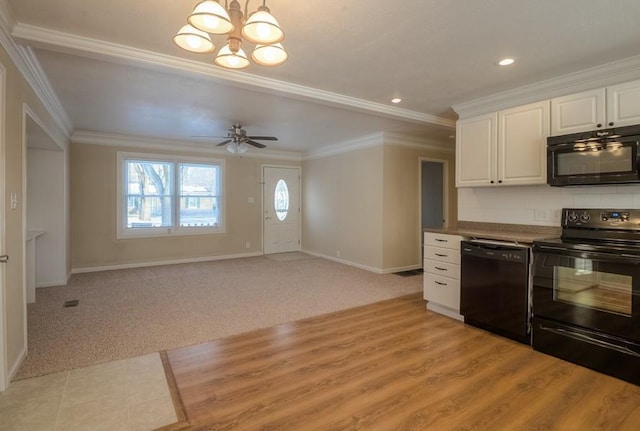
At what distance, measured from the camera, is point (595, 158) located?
8.91 ft

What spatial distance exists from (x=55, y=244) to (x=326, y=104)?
4.44 meters

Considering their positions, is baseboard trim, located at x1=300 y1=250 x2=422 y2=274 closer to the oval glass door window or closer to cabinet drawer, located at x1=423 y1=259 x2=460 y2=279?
the oval glass door window

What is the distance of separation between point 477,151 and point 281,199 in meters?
4.88

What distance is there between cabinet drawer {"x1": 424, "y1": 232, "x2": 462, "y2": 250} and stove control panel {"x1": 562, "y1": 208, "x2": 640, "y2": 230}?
0.96m

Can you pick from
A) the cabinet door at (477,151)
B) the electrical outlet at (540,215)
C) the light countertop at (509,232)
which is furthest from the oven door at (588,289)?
the cabinet door at (477,151)

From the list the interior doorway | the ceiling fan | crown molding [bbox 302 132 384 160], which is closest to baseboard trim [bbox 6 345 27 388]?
the ceiling fan

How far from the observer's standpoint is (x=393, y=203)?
18.6 ft

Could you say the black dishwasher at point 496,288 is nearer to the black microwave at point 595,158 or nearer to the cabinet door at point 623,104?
the black microwave at point 595,158

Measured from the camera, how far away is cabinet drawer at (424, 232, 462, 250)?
3469mm

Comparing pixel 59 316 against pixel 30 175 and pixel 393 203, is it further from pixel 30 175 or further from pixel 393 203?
pixel 393 203

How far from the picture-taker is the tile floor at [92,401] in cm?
187

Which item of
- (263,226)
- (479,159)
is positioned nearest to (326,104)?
(479,159)

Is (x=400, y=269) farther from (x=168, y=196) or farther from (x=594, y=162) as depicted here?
(x=168, y=196)

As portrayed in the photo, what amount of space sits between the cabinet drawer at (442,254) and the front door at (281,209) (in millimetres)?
4453
